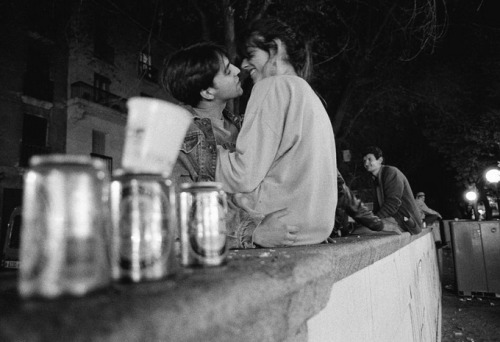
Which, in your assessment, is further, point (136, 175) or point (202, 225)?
point (202, 225)

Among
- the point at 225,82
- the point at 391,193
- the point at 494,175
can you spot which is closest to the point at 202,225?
the point at 225,82

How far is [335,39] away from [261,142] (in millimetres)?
7752

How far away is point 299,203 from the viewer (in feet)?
5.86

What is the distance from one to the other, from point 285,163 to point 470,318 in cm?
625

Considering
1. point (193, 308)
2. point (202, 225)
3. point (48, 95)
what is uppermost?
point (48, 95)

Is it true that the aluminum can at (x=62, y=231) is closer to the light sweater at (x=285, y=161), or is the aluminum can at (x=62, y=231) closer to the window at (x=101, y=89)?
the light sweater at (x=285, y=161)

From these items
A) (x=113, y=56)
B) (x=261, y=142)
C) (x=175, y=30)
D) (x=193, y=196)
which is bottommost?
(x=193, y=196)

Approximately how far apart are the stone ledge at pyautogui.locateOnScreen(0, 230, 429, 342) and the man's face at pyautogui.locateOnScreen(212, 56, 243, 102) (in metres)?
1.67

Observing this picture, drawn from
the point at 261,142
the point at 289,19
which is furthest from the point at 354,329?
the point at 289,19

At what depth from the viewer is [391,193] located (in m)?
5.47

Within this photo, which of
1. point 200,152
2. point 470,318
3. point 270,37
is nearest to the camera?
point 200,152

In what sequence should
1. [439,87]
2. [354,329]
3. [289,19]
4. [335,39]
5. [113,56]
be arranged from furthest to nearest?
[113,56], [439,87], [335,39], [289,19], [354,329]

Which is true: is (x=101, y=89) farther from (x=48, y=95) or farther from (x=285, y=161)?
(x=285, y=161)

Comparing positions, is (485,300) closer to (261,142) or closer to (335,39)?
(335,39)
